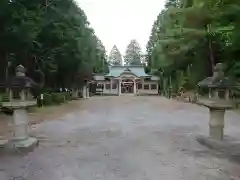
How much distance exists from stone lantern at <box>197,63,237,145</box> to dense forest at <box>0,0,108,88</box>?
8.54 meters

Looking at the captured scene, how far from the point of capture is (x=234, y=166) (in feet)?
21.4

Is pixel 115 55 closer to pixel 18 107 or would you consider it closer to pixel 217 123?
pixel 217 123

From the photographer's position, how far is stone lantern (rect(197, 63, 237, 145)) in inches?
323

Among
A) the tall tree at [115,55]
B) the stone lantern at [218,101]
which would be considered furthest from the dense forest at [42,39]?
the tall tree at [115,55]

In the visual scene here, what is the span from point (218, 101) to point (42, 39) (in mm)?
15908

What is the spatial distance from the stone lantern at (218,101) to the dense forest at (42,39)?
8.54 m

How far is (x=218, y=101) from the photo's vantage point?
26.9 ft

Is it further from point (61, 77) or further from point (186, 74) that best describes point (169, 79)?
point (61, 77)

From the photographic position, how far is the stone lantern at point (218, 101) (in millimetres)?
8195

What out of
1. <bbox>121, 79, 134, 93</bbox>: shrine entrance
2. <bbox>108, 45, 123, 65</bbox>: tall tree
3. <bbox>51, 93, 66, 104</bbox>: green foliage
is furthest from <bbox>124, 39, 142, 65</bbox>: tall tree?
<bbox>51, 93, 66, 104</bbox>: green foliage

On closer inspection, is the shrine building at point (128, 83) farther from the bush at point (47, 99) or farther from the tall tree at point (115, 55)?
the tall tree at point (115, 55)

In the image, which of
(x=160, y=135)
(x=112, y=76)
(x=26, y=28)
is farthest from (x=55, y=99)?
(x=112, y=76)

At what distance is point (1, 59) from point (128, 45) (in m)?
73.1

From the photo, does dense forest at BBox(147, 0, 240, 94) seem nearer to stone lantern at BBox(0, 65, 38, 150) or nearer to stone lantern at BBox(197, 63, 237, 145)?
stone lantern at BBox(197, 63, 237, 145)
